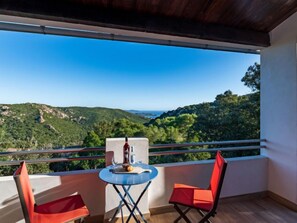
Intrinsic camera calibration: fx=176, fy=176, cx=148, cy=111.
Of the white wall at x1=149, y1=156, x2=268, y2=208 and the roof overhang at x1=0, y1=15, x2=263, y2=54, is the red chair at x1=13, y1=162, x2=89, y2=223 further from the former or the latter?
the roof overhang at x1=0, y1=15, x2=263, y2=54

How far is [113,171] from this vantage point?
1840mm

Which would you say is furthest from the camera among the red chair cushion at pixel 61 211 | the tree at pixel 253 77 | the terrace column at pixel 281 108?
the tree at pixel 253 77

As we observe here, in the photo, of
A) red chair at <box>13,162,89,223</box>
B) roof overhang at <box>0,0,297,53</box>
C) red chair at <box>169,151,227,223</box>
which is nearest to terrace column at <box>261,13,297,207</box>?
roof overhang at <box>0,0,297,53</box>

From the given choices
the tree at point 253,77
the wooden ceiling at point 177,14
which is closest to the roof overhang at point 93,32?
the wooden ceiling at point 177,14

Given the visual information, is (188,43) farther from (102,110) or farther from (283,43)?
(102,110)

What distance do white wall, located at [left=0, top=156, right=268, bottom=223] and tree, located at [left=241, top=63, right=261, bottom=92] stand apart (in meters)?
3.18

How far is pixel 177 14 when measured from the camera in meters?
2.44

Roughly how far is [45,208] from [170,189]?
1.52 m

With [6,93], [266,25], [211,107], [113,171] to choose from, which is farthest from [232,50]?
[6,93]

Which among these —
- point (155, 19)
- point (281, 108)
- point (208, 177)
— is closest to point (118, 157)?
point (208, 177)

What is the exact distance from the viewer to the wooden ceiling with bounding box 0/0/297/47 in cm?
204

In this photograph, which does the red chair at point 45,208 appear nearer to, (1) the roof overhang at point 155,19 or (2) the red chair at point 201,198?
(2) the red chair at point 201,198

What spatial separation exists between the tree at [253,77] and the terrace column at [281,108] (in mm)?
2596

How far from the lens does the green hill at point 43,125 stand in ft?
15.5
